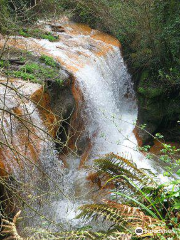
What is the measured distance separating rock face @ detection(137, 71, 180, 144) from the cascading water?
0.65 m

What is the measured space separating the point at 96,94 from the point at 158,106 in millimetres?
2990

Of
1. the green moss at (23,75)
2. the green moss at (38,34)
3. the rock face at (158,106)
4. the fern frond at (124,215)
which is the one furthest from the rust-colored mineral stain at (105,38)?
the fern frond at (124,215)

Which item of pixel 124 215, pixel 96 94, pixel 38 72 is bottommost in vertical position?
pixel 124 215

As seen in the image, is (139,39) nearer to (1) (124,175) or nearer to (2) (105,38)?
(2) (105,38)

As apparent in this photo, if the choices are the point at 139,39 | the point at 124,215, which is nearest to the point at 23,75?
the point at 124,215

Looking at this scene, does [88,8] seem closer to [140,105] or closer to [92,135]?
[140,105]

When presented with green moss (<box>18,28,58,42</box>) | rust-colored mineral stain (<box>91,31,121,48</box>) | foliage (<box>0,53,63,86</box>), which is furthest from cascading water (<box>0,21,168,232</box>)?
foliage (<box>0,53,63,86</box>)

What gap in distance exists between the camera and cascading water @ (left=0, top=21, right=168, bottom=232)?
6.05 metres

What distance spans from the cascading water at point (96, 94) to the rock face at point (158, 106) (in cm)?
65

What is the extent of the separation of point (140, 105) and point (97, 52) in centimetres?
235

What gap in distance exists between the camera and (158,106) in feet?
31.6

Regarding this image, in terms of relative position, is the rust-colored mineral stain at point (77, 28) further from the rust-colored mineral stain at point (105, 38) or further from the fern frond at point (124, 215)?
the fern frond at point (124, 215)

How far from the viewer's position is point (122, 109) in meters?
10.3

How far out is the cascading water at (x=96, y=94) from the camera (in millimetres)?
6051
